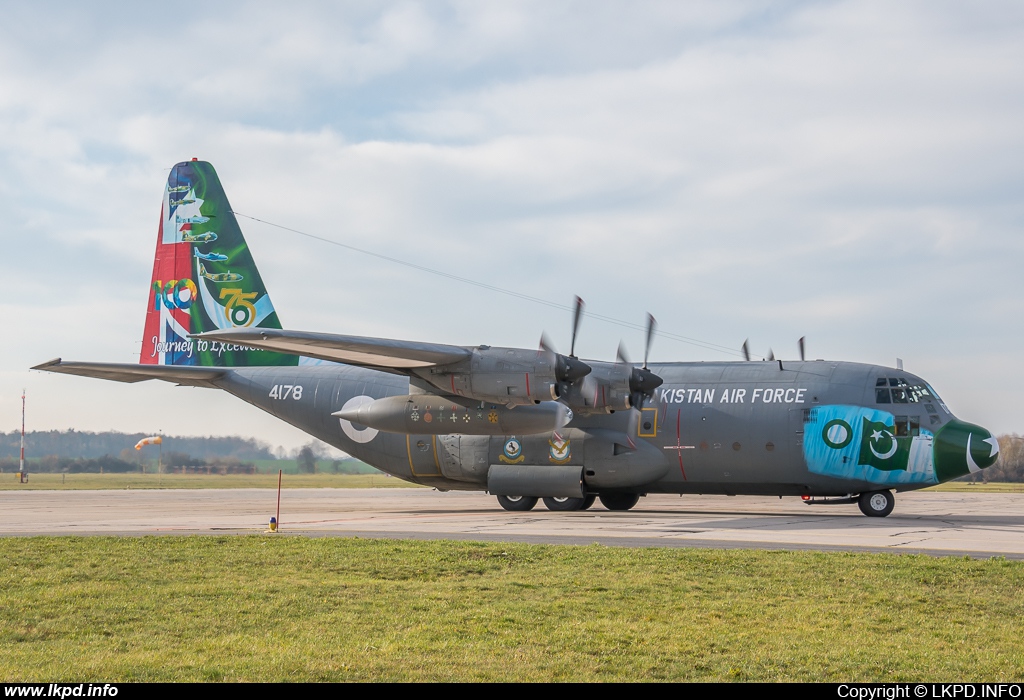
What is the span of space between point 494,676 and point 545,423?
17.7 m

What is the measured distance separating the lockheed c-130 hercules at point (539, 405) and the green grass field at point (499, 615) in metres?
9.59

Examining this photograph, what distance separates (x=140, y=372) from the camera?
29.1 meters

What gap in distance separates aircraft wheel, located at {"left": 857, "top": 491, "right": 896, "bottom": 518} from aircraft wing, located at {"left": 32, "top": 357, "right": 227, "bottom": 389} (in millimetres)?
20758

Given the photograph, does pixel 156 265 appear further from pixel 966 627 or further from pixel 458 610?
pixel 966 627

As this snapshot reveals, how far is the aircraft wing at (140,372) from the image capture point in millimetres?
27791

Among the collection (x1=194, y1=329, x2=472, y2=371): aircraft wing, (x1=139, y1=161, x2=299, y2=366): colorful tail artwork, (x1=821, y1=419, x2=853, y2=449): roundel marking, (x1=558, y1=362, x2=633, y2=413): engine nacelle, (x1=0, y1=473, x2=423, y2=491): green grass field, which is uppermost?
(x1=139, y1=161, x2=299, y2=366): colorful tail artwork

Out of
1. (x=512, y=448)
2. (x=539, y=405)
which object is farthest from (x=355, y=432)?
(x=539, y=405)

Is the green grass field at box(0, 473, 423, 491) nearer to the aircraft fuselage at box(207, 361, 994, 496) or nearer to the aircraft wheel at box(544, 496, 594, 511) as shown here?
the aircraft fuselage at box(207, 361, 994, 496)

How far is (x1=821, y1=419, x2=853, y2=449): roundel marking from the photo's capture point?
2564 cm

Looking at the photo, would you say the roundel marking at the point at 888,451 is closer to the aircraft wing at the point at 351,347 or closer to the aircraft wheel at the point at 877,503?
the aircraft wheel at the point at 877,503

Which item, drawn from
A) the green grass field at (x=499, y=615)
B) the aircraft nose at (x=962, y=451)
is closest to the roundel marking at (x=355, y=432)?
the green grass field at (x=499, y=615)

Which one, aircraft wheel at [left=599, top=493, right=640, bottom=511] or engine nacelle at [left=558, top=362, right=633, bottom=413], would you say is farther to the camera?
aircraft wheel at [left=599, top=493, right=640, bottom=511]

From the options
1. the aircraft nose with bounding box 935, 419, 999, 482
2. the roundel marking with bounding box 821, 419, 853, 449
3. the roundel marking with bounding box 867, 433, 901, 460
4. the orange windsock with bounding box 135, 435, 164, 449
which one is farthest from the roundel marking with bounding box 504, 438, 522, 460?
the orange windsock with bounding box 135, 435, 164, 449

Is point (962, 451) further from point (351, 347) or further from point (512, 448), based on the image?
point (351, 347)
